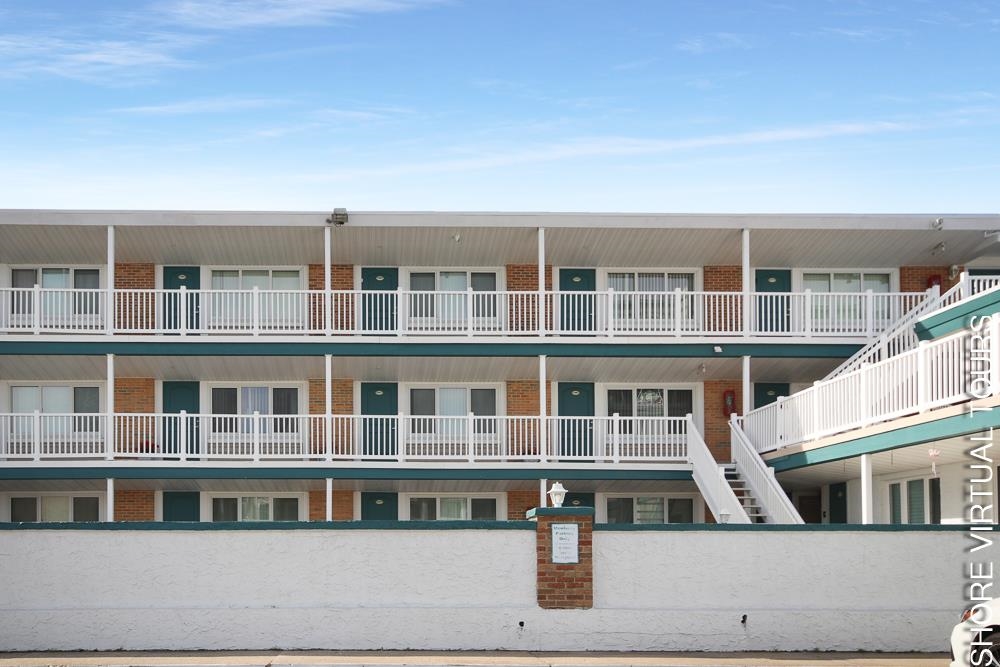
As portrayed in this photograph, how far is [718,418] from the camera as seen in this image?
93.9 ft

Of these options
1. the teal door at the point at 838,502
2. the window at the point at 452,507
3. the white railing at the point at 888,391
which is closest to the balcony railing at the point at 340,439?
the window at the point at 452,507

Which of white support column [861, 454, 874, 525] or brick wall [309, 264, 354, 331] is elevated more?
brick wall [309, 264, 354, 331]

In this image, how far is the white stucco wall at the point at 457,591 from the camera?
1641 cm

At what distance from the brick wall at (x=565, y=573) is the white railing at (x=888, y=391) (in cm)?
503

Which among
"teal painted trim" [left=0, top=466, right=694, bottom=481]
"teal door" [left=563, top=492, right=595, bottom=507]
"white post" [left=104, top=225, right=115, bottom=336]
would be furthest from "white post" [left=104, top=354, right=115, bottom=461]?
"teal door" [left=563, top=492, right=595, bottom=507]

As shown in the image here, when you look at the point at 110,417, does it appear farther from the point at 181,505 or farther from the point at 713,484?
the point at 713,484

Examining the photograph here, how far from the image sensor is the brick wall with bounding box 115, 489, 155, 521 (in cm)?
2773

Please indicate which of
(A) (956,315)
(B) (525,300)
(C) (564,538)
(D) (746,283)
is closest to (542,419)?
(B) (525,300)

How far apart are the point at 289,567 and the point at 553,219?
11.5 metres

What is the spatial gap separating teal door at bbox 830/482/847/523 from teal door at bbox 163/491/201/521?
13.4 meters

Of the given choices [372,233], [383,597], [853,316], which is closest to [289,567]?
[383,597]

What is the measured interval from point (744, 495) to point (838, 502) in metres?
3.24

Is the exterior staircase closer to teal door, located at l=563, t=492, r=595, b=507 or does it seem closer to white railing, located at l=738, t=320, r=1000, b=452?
white railing, located at l=738, t=320, r=1000, b=452

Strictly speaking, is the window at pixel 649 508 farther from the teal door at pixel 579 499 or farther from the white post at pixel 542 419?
the white post at pixel 542 419
